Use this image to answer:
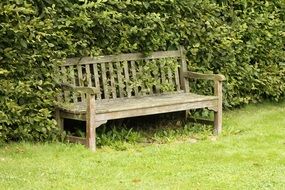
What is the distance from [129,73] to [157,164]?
2289 mm

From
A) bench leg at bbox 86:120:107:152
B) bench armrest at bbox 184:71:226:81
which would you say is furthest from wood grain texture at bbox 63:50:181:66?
bench leg at bbox 86:120:107:152

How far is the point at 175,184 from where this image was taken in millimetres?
6027

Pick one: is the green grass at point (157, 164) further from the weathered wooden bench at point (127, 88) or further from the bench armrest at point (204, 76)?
the bench armrest at point (204, 76)

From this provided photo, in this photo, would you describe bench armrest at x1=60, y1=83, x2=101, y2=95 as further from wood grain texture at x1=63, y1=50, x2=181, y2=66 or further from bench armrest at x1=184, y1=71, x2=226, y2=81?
bench armrest at x1=184, y1=71, x2=226, y2=81

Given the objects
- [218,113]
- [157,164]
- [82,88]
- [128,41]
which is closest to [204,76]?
[218,113]

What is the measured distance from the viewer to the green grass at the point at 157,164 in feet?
19.8

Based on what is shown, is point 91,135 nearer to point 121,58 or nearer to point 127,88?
point 127,88

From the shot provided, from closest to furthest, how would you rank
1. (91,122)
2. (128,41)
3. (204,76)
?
(91,122)
(128,41)
(204,76)

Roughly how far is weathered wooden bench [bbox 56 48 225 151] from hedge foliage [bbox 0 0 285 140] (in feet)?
0.60

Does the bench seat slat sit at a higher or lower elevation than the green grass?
higher

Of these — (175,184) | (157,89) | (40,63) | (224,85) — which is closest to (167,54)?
(157,89)

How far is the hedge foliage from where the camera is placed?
7.38m

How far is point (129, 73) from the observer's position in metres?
8.84

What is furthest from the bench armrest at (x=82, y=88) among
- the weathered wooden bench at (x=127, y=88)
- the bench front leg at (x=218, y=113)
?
the bench front leg at (x=218, y=113)
